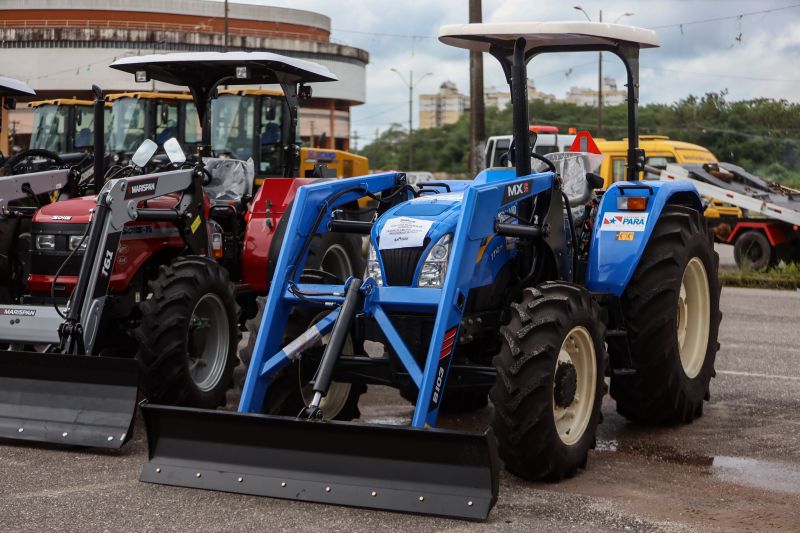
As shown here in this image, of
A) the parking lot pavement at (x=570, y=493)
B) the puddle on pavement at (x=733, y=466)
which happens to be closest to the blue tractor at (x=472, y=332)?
the parking lot pavement at (x=570, y=493)

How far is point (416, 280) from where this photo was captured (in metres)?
6.09

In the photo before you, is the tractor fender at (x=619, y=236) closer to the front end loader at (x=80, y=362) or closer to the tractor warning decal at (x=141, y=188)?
the front end loader at (x=80, y=362)

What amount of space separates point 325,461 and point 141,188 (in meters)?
3.08

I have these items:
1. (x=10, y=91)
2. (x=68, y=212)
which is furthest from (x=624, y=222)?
(x=10, y=91)

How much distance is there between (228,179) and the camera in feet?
32.3

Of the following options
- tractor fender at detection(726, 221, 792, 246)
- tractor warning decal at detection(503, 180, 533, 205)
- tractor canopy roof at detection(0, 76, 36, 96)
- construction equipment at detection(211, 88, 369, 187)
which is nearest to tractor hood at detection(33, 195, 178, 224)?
tractor canopy roof at detection(0, 76, 36, 96)

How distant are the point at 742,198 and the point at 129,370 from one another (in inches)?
569

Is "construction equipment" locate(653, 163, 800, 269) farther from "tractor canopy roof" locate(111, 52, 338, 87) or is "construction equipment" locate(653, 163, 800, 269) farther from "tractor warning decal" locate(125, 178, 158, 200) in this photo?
"tractor warning decal" locate(125, 178, 158, 200)

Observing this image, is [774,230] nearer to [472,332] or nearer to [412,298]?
[472,332]

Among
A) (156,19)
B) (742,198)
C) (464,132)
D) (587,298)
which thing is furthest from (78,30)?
(587,298)

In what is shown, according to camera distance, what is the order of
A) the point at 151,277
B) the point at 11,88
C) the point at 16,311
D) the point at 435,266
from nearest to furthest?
1. the point at 435,266
2. the point at 16,311
3. the point at 151,277
4. the point at 11,88

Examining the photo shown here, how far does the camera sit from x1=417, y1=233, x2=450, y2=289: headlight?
19.8 feet

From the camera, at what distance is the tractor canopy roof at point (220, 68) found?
9.12 meters

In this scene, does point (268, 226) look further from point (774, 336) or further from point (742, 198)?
point (742, 198)
